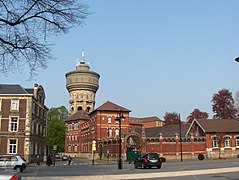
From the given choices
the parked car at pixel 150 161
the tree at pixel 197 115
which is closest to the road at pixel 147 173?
the parked car at pixel 150 161

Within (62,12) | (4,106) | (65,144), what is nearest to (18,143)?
(4,106)

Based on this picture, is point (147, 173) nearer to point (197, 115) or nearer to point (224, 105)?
point (224, 105)

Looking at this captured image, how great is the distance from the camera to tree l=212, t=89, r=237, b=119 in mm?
75300

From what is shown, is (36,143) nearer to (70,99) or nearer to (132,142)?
(132,142)

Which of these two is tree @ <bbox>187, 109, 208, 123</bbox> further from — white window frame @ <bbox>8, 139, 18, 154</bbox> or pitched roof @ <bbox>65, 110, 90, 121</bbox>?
white window frame @ <bbox>8, 139, 18, 154</bbox>

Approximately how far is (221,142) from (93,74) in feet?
179

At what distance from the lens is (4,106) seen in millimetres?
43531

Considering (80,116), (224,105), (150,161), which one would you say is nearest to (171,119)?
(224,105)

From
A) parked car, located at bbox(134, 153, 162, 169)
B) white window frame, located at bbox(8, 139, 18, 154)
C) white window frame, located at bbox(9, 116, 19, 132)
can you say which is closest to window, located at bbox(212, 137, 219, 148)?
parked car, located at bbox(134, 153, 162, 169)

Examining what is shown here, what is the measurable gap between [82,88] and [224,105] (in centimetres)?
4527

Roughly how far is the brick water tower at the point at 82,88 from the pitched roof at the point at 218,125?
153 ft

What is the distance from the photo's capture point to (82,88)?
99312 mm

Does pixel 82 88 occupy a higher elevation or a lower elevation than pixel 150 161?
higher

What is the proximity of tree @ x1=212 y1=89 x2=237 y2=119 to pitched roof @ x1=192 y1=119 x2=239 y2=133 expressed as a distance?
1393 cm
